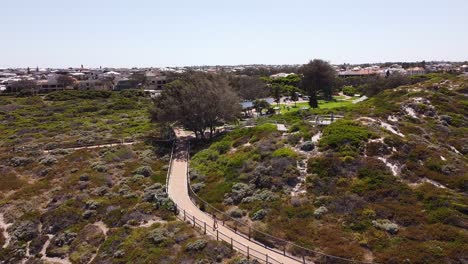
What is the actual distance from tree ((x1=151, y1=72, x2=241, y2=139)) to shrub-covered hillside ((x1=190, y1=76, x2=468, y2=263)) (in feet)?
15.7

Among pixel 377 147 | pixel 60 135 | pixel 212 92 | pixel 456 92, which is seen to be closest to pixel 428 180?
pixel 377 147

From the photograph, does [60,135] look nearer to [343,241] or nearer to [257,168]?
[257,168]

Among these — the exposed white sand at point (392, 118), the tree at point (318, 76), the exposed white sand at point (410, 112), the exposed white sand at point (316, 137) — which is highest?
the tree at point (318, 76)

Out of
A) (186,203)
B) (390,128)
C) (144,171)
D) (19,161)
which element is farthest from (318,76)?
(19,161)

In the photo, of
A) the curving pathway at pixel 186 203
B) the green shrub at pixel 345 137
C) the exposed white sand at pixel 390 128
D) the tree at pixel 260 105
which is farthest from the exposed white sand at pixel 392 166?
the tree at pixel 260 105

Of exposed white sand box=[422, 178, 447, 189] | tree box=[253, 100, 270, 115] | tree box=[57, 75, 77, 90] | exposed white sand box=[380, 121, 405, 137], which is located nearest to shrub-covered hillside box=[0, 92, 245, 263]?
exposed white sand box=[422, 178, 447, 189]

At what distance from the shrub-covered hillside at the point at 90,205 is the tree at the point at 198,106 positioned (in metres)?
4.89

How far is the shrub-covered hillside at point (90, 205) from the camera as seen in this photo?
27828 mm

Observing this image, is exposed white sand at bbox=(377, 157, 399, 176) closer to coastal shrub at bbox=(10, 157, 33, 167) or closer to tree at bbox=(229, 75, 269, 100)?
coastal shrub at bbox=(10, 157, 33, 167)

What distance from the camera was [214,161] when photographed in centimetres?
4403

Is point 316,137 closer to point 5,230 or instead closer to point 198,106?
point 198,106

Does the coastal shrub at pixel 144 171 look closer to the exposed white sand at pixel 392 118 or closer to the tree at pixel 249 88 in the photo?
the exposed white sand at pixel 392 118

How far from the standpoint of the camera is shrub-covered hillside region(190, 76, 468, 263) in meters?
25.2

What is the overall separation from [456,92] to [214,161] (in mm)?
44373
